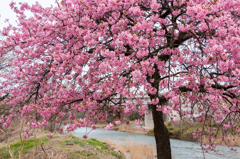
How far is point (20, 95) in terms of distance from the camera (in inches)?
205

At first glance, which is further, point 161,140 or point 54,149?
point 54,149

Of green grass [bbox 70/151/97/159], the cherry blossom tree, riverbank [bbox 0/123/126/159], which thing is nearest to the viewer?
the cherry blossom tree

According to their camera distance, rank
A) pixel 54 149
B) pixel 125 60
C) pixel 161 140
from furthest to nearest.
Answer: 1. pixel 54 149
2. pixel 161 140
3. pixel 125 60

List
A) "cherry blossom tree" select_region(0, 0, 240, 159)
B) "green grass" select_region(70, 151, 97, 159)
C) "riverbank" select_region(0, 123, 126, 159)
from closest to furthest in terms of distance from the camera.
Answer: "cherry blossom tree" select_region(0, 0, 240, 159) → "riverbank" select_region(0, 123, 126, 159) → "green grass" select_region(70, 151, 97, 159)

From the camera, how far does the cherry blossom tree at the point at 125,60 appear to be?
3199 mm

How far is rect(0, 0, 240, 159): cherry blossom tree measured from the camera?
3199mm

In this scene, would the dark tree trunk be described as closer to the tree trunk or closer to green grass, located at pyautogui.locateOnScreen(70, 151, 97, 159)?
the tree trunk

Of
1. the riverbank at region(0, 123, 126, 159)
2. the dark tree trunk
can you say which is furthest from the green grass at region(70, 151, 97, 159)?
the dark tree trunk

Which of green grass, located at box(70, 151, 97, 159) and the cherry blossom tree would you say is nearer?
the cherry blossom tree

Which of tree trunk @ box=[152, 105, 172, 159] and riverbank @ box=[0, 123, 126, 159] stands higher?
tree trunk @ box=[152, 105, 172, 159]

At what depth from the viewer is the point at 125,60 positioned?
3240mm

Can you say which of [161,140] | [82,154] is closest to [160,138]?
[161,140]

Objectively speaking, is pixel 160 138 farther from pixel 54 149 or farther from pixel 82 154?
pixel 54 149

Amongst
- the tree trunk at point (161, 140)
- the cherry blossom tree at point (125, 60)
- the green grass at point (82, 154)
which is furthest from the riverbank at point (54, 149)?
the tree trunk at point (161, 140)
